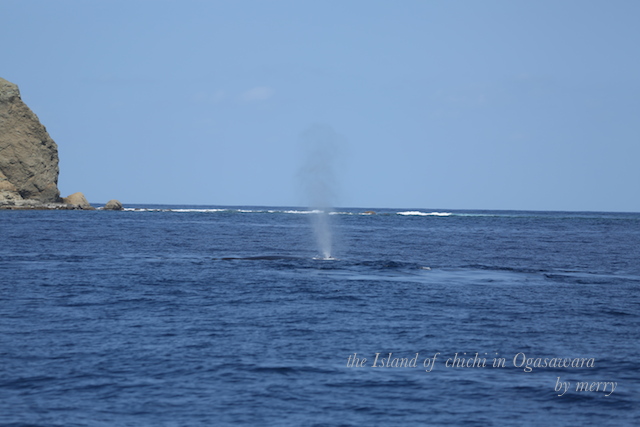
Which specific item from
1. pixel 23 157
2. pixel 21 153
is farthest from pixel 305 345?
pixel 21 153

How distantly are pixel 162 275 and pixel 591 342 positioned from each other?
2135cm

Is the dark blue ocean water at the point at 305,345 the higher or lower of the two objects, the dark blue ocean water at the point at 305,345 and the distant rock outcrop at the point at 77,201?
the lower

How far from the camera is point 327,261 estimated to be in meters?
40.8

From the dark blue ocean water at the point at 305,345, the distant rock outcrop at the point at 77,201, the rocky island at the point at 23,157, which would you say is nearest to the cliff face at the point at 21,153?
the rocky island at the point at 23,157

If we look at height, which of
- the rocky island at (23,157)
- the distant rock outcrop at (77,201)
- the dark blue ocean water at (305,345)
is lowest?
the dark blue ocean water at (305,345)

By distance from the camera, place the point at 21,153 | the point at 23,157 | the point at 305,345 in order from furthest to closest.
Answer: the point at 23,157 → the point at 21,153 → the point at 305,345

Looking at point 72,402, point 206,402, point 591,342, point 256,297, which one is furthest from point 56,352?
point 591,342

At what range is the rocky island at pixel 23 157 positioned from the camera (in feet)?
430

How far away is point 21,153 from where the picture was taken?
13275 cm

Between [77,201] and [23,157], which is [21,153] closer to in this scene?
[23,157]

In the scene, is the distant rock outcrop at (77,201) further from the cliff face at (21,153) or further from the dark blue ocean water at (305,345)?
the dark blue ocean water at (305,345)

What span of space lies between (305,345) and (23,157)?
132094 millimetres

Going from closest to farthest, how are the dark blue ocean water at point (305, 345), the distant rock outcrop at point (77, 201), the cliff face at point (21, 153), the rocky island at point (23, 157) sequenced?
1. the dark blue ocean water at point (305, 345)
2. the rocky island at point (23, 157)
3. the cliff face at point (21, 153)
4. the distant rock outcrop at point (77, 201)

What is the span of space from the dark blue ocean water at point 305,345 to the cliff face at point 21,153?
108 meters
